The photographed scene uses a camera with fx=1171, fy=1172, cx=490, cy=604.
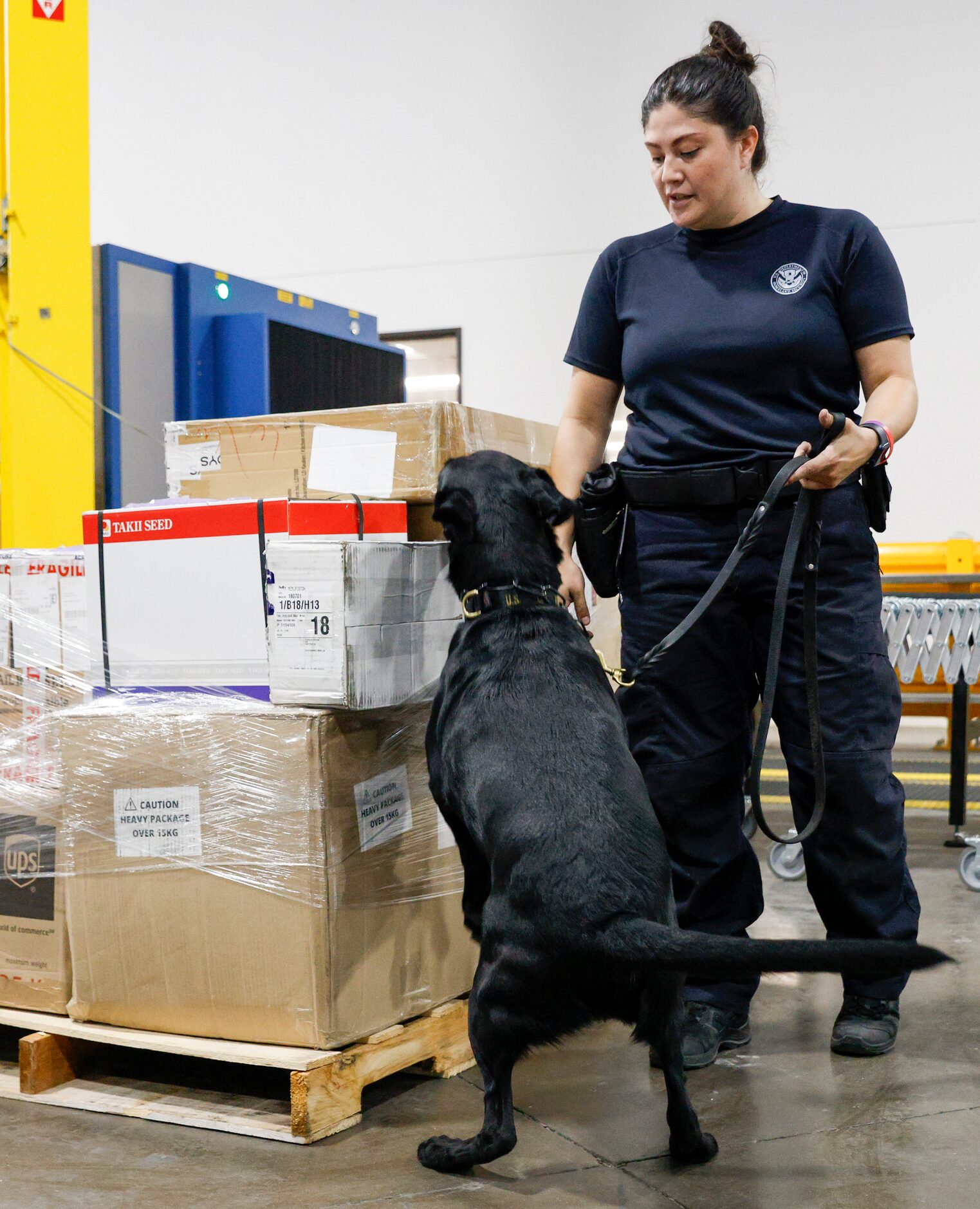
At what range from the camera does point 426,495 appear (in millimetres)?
1970

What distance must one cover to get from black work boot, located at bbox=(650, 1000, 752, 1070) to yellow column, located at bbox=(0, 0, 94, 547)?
1591 millimetres

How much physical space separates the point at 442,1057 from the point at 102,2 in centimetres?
689

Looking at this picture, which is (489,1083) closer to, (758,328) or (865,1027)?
(865,1027)

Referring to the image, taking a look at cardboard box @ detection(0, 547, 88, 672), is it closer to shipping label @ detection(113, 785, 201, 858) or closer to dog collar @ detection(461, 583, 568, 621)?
shipping label @ detection(113, 785, 201, 858)

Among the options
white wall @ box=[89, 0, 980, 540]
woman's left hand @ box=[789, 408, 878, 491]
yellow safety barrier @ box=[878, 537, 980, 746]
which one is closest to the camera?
woman's left hand @ box=[789, 408, 878, 491]

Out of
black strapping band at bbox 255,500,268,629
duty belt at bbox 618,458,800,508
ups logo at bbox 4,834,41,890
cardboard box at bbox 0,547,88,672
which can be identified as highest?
duty belt at bbox 618,458,800,508

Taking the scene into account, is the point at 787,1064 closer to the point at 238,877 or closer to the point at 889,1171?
the point at 889,1171

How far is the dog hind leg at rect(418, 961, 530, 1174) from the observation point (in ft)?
4.93

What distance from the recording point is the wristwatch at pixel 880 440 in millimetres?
1788

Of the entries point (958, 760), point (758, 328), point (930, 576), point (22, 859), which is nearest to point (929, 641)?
point (958, 760)

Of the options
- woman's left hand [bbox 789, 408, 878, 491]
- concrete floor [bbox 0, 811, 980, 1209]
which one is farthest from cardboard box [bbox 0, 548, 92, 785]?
woman's left hand [bbox 789, 408, 878, 491]

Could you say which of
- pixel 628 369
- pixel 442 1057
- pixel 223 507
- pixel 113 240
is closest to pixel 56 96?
pixel 223 507

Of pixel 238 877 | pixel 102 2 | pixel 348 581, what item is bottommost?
pixel 238 877

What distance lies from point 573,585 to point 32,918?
3.68 feet
